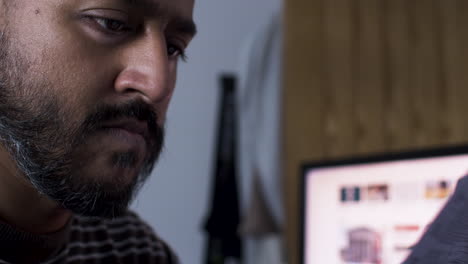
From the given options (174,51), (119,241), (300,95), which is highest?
(300,95)

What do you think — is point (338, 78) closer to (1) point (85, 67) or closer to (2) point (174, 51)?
(2) point (174, 51)

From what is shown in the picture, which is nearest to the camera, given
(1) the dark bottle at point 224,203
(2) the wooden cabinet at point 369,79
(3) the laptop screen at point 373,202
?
(3) the laptop screen at point 373,202

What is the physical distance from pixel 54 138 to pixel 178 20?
190 millimetres

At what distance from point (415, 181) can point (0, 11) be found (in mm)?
554

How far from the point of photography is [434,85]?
1.39 meters

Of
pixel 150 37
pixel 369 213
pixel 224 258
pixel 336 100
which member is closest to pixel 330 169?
pixel 369 213

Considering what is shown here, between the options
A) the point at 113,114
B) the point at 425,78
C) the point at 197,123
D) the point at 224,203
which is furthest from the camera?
the point at 197,123

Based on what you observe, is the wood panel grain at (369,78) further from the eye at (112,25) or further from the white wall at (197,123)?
the eye at (112,25)

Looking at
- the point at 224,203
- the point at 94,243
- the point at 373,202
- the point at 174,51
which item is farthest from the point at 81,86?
the point at 224,203

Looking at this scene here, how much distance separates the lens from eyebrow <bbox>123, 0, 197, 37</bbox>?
551 millimetres

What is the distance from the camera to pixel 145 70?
1.82 ft

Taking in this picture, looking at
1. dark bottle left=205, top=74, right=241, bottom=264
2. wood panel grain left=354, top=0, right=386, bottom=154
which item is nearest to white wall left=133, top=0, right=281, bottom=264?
dark bottle left=205, top=74, right=241, bottom=264

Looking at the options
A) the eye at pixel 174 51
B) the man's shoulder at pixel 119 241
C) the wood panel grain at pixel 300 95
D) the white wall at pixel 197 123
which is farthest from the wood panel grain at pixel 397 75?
the eye at pixel 174 51

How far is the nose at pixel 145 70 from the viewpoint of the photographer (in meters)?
0.55
